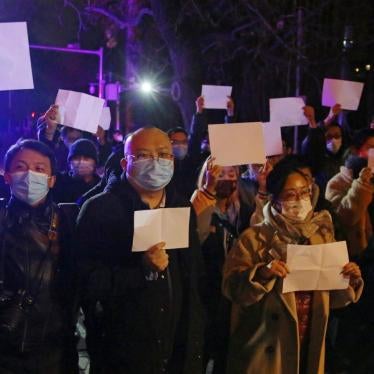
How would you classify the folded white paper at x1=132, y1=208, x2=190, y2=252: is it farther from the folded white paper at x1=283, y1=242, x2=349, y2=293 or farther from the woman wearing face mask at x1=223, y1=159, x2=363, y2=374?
the folded white paper at x1=283, y1=242, x2=349, y2=293

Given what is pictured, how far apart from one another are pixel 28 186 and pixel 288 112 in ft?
12.3

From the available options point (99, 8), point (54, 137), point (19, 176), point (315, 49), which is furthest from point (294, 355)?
point (315, 49)

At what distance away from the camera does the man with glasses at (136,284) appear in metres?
3.13

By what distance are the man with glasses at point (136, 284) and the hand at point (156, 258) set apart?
0.8 inches

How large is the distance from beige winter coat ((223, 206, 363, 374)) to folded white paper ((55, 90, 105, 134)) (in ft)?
8.32

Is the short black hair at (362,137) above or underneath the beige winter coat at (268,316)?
above

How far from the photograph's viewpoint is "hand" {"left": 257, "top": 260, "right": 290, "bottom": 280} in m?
3.14

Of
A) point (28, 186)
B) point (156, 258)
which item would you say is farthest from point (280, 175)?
point (28, 186)

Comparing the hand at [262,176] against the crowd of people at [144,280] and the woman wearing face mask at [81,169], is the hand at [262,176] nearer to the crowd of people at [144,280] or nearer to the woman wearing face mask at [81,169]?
the crowd of people at [144,280]

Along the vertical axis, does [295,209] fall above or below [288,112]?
below

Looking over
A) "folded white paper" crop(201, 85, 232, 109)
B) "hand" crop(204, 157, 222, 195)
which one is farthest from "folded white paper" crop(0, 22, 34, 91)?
"folded white paper" crop(201, 85, 232, 109)

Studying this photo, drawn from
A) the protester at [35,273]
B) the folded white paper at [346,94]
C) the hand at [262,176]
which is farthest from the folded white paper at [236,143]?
the folded white paper at [346,94]

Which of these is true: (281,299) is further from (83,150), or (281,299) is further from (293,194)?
(83,150)

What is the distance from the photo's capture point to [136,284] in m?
3.07
